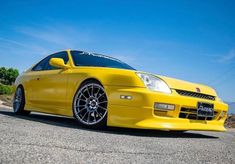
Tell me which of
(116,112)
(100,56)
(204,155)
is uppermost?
(100,56)

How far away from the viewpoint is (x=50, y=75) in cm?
557

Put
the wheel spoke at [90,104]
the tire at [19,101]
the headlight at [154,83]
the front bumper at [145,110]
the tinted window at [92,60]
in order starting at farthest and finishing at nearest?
the tire at [19,101]
the tinted window at [92,60]
the wheel spoke at [90,104]
the headlight at [154,83]
the front bumper at [145,110]

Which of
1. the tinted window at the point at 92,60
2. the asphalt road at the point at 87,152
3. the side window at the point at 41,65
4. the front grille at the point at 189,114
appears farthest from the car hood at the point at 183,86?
the side window at the point at 41,65

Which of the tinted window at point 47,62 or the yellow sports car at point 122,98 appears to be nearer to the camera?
the yellow sports car at point 122,98

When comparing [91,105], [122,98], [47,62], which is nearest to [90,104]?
[91,105]

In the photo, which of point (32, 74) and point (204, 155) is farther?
point (32, 74)

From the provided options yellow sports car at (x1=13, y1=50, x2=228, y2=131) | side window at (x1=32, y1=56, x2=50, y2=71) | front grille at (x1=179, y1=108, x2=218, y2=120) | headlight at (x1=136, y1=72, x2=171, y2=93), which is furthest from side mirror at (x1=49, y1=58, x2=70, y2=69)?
front grille at (x1=179, y1=108, x2=218, y2=120)

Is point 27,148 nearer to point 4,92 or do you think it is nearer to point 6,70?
point 4,92

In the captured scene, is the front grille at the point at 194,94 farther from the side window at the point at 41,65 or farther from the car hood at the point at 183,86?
the side window at the point at 41,65

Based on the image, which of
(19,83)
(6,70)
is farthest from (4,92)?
(6,70)

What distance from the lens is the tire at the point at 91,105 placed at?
14.5 ft

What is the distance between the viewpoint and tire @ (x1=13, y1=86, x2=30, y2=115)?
6422mm

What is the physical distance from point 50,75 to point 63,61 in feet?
1.48

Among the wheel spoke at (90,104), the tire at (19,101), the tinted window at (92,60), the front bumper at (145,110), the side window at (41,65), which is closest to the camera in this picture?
the front bumper at (145,110)
